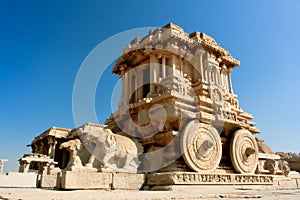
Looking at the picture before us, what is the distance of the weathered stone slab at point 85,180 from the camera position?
731 cm

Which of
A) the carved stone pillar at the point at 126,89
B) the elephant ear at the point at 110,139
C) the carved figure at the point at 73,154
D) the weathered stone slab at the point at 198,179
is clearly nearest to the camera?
the carved figure at the point at 73,154

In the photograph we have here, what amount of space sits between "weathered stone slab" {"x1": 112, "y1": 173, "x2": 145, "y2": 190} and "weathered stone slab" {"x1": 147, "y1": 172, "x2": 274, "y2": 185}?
42 centimetres

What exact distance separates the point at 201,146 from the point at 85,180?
5125 mm

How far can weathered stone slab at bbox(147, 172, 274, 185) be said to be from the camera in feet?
29.6

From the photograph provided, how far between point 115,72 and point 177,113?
10425mm

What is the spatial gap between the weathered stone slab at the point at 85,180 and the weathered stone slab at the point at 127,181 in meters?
0.24

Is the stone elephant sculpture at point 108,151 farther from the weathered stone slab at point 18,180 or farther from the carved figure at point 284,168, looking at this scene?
the carved figure at point 284,168

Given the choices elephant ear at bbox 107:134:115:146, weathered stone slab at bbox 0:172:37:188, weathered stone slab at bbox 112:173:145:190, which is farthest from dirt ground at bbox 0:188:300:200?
weathered stone slab at bbox 0:172:37:188

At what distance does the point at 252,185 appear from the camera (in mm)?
11641

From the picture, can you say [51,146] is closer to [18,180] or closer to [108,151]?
[18,180]

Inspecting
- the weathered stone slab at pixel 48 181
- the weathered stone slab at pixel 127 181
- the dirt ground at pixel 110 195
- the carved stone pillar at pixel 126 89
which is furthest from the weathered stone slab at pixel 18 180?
the dirt ground at pixel 110 195

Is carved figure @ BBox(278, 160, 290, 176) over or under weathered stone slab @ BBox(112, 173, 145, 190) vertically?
over

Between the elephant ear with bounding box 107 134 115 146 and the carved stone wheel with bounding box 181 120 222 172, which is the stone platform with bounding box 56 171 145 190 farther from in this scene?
the carved stone wheel with bounding box 181 120 222 172

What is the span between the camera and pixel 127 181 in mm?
8742
